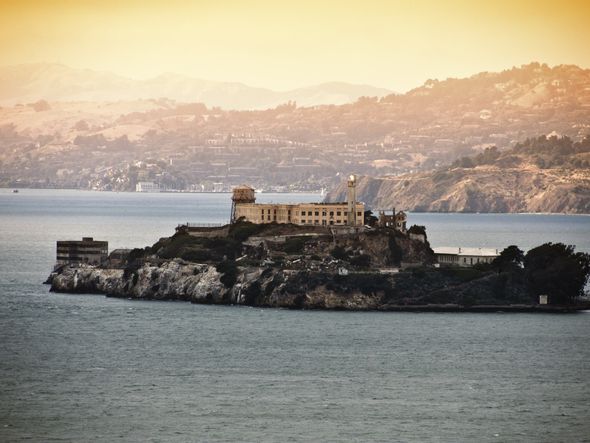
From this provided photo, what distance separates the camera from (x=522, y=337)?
281ft

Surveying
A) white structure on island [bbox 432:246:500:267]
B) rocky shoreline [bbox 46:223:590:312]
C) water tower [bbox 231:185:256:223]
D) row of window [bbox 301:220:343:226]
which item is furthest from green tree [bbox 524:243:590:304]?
water tower [bbox 231:185:256:223]

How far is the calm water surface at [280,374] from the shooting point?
60.9 meters

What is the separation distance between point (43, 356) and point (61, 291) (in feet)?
97.6

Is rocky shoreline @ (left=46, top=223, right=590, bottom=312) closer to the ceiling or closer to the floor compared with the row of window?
closer to the floor

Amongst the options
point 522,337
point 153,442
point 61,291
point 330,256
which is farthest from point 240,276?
point 153,442

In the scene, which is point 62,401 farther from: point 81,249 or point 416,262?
point 81,249

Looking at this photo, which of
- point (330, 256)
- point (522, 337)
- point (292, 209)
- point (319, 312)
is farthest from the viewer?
point (292, 209)

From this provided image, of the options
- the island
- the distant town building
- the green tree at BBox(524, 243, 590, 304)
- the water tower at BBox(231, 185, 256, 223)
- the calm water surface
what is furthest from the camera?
the water tower at BBox(231, 185, 256, 223)

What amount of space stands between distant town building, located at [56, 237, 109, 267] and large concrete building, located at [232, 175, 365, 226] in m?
10.7

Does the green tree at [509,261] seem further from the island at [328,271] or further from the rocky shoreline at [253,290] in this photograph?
the rocky shoreline at [253,290]

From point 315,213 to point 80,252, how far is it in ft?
58.4

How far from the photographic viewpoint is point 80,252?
11781 centimetres

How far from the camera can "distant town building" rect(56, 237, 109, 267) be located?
11744 cm

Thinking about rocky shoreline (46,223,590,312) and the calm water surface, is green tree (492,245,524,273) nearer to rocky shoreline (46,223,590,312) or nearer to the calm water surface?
rocky shoreline (46,223,590,312)
